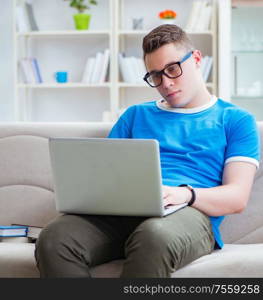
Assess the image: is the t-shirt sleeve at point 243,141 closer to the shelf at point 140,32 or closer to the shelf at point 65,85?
the shelf at point 140,32

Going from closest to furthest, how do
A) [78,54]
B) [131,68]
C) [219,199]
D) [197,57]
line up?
[219,199]
[197,57]
[131,68]
[78,54]

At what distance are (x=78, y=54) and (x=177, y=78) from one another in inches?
130

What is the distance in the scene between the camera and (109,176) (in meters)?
1.76

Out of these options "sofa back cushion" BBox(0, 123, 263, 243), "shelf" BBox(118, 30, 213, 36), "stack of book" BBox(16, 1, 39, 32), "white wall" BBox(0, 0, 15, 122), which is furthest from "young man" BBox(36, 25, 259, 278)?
"white wall" BBox(0, 0, 15, 122)

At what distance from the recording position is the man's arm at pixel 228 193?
1.90 m

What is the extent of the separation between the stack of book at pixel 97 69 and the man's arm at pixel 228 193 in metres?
3.15

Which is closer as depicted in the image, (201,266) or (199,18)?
(201,266)

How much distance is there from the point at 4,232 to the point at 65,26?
3.30 metres

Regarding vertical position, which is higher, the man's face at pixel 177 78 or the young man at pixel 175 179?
the man's face at pixel 177 78

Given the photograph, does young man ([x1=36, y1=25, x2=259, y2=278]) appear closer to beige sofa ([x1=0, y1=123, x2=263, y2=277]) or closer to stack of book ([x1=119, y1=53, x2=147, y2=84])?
beige sofa ([x1=0, y1=123, x2=263, y2=277])

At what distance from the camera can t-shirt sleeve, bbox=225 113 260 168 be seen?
2.00 meters

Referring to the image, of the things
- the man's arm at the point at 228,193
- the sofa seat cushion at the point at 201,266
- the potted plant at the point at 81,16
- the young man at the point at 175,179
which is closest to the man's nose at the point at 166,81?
the young man at the point at 175,179

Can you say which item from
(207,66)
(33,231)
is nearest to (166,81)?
(33,231)

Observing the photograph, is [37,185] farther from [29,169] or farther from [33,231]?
[33,231]
